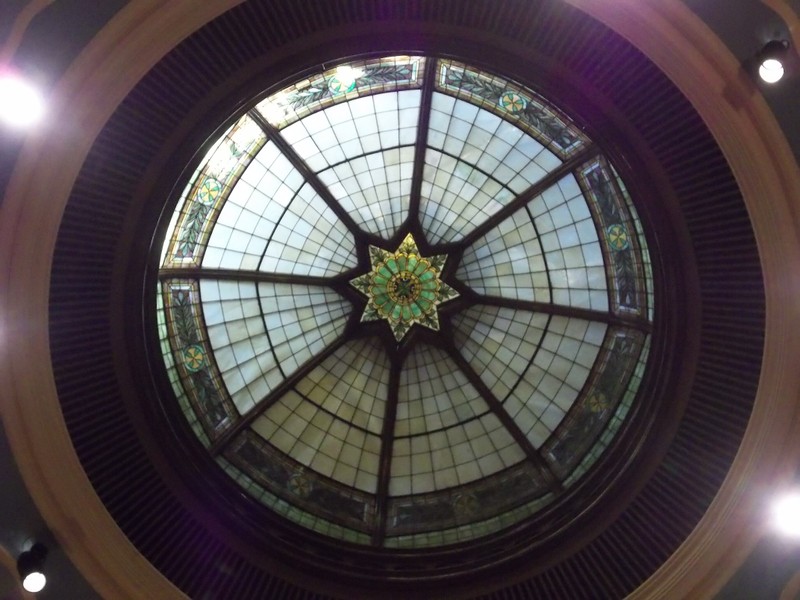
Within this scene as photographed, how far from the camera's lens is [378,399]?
34.6 ft

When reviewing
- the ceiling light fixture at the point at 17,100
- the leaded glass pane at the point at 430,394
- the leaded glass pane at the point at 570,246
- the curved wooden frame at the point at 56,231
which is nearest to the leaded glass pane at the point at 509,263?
the leaded glass pane at the point at 570,246

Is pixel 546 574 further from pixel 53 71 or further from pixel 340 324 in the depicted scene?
pixel 53 71

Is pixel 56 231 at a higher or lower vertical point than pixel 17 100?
lower

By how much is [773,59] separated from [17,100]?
7.08m

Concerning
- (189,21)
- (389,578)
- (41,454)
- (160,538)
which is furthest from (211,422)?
(189,21)

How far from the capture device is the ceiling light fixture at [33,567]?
7195mm

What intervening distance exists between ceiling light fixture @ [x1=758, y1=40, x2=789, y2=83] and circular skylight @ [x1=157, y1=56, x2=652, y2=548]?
2.58m

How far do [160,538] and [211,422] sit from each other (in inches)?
69.2

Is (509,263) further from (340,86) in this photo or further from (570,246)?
(340,86)

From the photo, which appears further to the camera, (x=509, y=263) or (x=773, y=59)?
(x=509, y=263)

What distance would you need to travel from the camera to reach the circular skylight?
9.06m

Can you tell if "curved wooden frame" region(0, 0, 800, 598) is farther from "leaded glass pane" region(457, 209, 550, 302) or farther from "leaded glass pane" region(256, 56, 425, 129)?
"leaded glass pane" region(457, 209, 550, 302)

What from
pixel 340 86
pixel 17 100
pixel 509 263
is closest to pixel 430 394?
pixel 509 263

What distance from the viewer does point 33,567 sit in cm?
731
